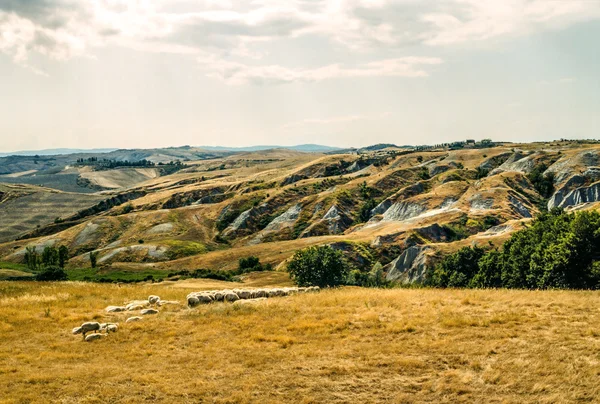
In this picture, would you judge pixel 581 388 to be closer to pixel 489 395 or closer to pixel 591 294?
pixel 489 395

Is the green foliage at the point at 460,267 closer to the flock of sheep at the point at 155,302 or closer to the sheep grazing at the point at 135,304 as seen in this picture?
the flock of sheep at the point at 155,302

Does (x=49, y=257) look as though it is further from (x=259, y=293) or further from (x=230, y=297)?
(x=230, y=297)

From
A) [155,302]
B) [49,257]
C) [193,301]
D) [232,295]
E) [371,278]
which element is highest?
[193,301]

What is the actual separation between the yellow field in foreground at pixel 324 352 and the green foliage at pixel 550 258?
2474 centimetres

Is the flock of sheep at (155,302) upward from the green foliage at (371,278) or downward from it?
upward

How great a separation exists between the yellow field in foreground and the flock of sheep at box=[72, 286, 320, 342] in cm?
78

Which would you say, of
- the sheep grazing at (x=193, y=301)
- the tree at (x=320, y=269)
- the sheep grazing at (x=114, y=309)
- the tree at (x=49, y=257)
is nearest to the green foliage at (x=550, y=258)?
the tree at (x=320, y=269)

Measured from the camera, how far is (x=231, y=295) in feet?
123

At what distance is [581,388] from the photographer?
1680 cm

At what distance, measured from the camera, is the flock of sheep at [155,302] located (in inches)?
1103

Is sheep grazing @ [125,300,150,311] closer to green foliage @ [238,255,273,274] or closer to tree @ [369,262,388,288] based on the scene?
tree @ [369,262,388,288]

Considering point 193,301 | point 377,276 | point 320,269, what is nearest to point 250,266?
point 377,276

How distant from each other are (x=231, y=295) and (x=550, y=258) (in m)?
41.2

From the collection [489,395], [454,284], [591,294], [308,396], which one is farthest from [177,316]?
[454,284]
